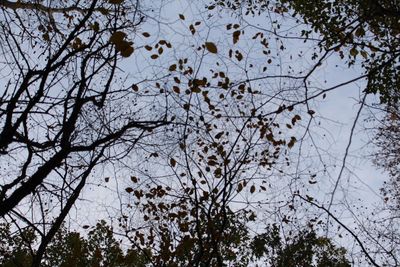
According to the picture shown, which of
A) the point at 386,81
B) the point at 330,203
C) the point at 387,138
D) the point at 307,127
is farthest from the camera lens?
the point at 387,138

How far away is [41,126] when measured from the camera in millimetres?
5438

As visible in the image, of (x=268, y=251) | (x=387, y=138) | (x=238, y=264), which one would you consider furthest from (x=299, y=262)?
(x=387, y=138)

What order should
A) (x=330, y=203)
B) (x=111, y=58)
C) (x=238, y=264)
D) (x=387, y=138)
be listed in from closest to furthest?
(x=330, y=203) → (x=111, y=58) → (x=387, y=138) → (x=238, y=264)

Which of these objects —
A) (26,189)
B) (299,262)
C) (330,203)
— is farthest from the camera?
(299,262)

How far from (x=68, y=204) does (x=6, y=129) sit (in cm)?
95

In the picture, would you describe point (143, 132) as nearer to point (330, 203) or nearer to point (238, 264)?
point (330, 203)

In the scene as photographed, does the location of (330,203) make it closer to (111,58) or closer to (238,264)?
(111,58)

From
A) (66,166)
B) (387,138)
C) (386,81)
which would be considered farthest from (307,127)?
(387,138)

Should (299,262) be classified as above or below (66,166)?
above

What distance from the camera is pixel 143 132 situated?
17.1 ft

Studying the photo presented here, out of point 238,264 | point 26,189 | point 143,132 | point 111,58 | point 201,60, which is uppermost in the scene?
point 238,264

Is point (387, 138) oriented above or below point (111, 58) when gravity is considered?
above

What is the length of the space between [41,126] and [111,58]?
122 cm

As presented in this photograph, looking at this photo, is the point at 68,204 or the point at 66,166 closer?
the point at 68,204
